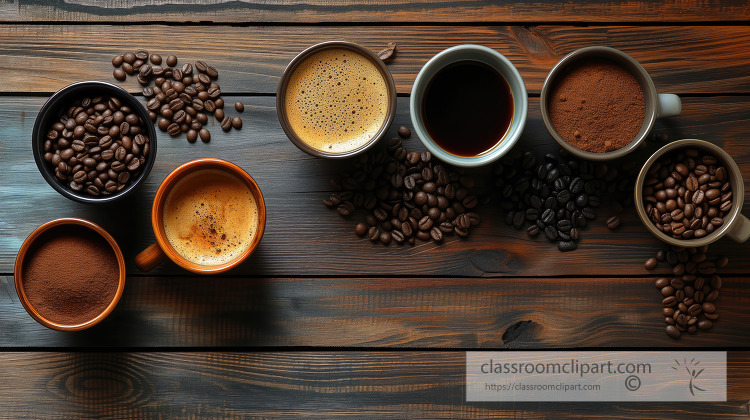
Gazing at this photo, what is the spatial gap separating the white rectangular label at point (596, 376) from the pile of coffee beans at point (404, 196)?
0.95 feet

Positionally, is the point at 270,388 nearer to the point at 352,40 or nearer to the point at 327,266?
the point at 327,266

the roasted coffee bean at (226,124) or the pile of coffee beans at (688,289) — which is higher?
the roasted coffee bean at (226,124)

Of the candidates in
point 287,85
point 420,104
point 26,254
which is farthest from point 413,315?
point 26,254

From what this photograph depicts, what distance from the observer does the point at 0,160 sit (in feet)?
3.73

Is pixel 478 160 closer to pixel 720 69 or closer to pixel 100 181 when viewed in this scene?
→ pixel 720 69

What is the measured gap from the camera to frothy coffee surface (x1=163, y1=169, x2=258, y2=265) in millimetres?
1062

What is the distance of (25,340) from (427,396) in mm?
854

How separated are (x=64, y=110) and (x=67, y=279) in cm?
33

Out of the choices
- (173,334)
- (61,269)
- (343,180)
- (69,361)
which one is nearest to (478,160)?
(343,180)

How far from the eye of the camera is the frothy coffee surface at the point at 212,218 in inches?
41.8

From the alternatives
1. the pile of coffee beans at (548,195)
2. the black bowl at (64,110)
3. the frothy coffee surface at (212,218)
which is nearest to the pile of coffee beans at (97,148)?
the black bowl at (64,110)

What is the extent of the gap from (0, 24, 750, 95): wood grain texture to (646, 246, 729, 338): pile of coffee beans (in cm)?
36

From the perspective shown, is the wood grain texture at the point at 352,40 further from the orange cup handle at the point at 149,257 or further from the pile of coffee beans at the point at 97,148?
the orange cup handle at the point at 149,257

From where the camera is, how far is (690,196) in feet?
3.45
